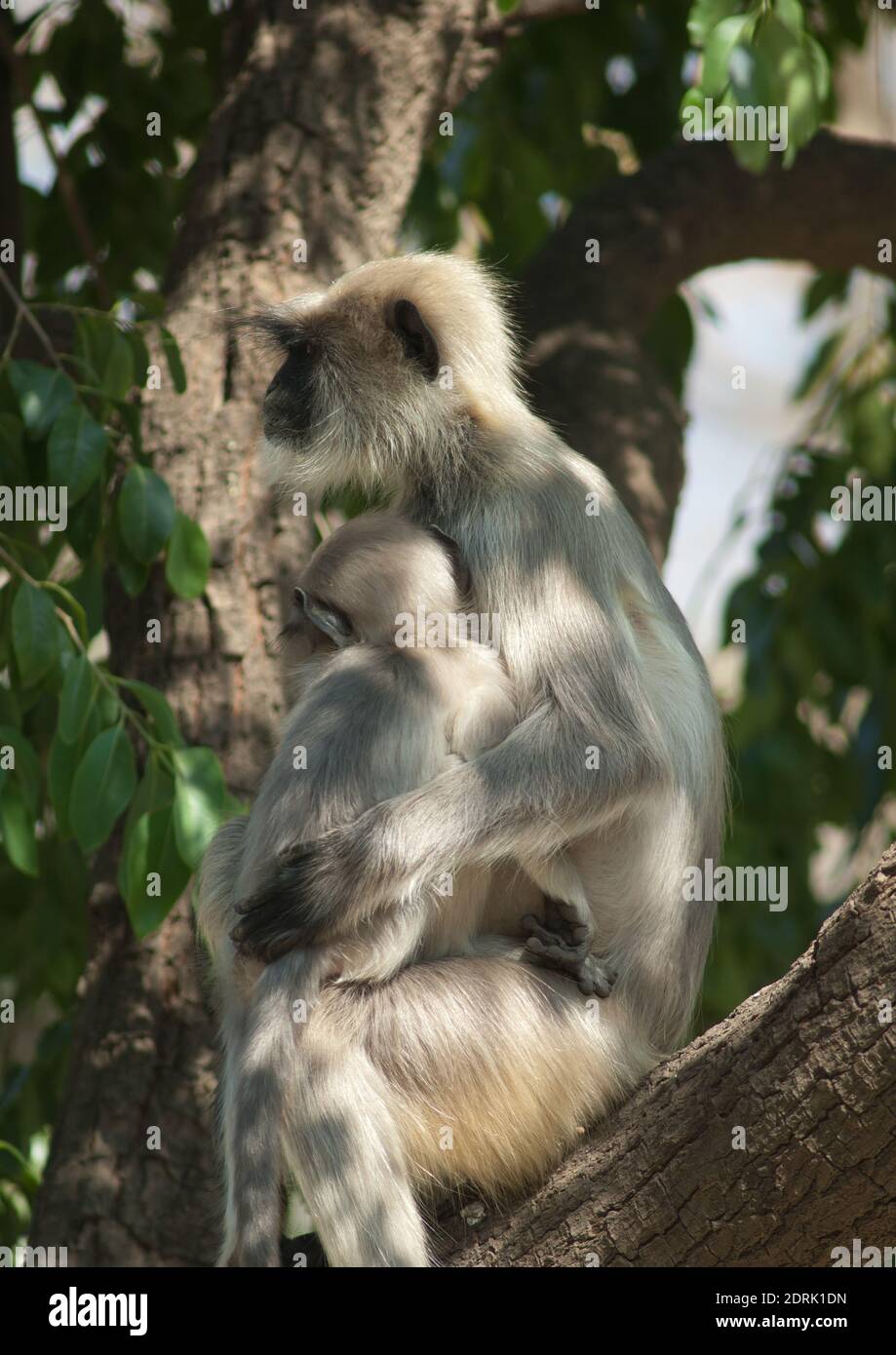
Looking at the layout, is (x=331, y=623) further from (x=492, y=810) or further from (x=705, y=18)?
(x=705, y=18)

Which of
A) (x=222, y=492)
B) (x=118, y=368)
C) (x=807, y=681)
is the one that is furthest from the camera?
(x=807, y=681)

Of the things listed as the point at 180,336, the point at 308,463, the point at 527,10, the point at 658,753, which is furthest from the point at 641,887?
the point at 527,10

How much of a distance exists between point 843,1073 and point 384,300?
1.97 m

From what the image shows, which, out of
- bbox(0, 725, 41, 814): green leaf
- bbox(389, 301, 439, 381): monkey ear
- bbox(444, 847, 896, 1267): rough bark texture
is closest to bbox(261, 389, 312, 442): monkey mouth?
bbox(389, 301, 439, 381): monkey ear

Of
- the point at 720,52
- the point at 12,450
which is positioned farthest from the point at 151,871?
the point at 720,52

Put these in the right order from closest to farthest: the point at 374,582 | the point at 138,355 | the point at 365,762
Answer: the point at 365,762 → the point at 374,582 → the point at 138,355

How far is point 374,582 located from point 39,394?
0.94m

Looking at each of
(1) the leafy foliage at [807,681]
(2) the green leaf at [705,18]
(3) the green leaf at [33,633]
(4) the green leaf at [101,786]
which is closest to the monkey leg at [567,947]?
(4) the green leaf at [101,786]

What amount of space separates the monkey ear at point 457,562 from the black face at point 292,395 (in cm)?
52

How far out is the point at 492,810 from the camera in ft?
9.50

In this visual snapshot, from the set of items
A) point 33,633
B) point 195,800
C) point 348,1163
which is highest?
point 33,633

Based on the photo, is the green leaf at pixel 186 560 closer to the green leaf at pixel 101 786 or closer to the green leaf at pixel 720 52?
the green leaf at pixel 101 786

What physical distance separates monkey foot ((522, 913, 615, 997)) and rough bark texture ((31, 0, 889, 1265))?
126cm

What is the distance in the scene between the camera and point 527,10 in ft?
17.4
